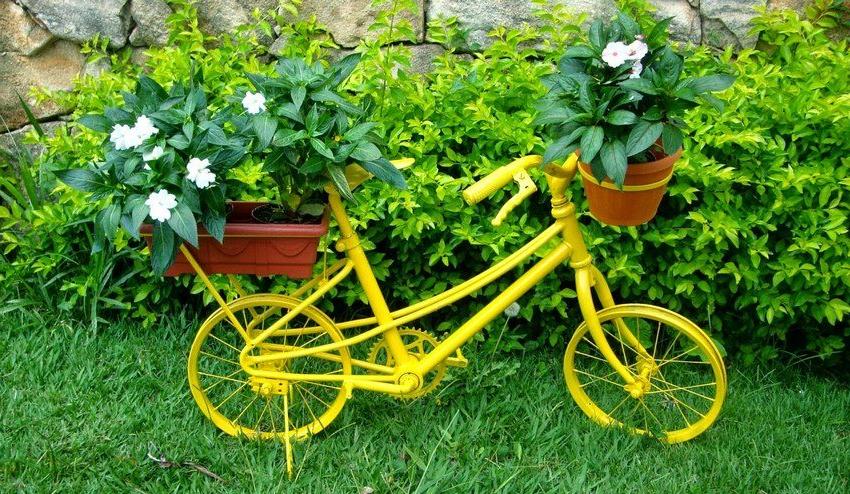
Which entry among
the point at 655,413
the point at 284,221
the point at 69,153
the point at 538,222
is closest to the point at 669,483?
the point at 655,413

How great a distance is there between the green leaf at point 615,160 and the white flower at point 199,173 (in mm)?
1087

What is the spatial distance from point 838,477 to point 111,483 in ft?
7.65

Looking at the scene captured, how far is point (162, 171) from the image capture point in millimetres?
2590

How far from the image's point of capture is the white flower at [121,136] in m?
2.58

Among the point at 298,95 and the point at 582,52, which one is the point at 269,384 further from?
the point at 582,52

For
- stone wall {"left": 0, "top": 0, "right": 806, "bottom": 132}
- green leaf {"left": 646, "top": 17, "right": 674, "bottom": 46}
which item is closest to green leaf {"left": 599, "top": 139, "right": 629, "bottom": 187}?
green leaf {"left": 646, "top": 17, "right": 674, "bottom": 46}

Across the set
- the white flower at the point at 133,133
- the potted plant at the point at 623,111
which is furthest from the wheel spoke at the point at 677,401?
the white flower at the point at 133,133

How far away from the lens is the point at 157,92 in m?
2.73

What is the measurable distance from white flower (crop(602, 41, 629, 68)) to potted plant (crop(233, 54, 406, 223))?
68 centimetres

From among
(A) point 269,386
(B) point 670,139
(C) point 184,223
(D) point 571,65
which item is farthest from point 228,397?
(B) point 670,139

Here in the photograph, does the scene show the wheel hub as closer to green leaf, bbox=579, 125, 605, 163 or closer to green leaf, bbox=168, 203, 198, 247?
green leaf, bbox=168, 203, 198, 247

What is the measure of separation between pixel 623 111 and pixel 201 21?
226 centimetres

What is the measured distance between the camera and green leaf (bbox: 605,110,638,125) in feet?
8.16

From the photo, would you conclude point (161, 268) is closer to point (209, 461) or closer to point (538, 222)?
point (209, 461)
